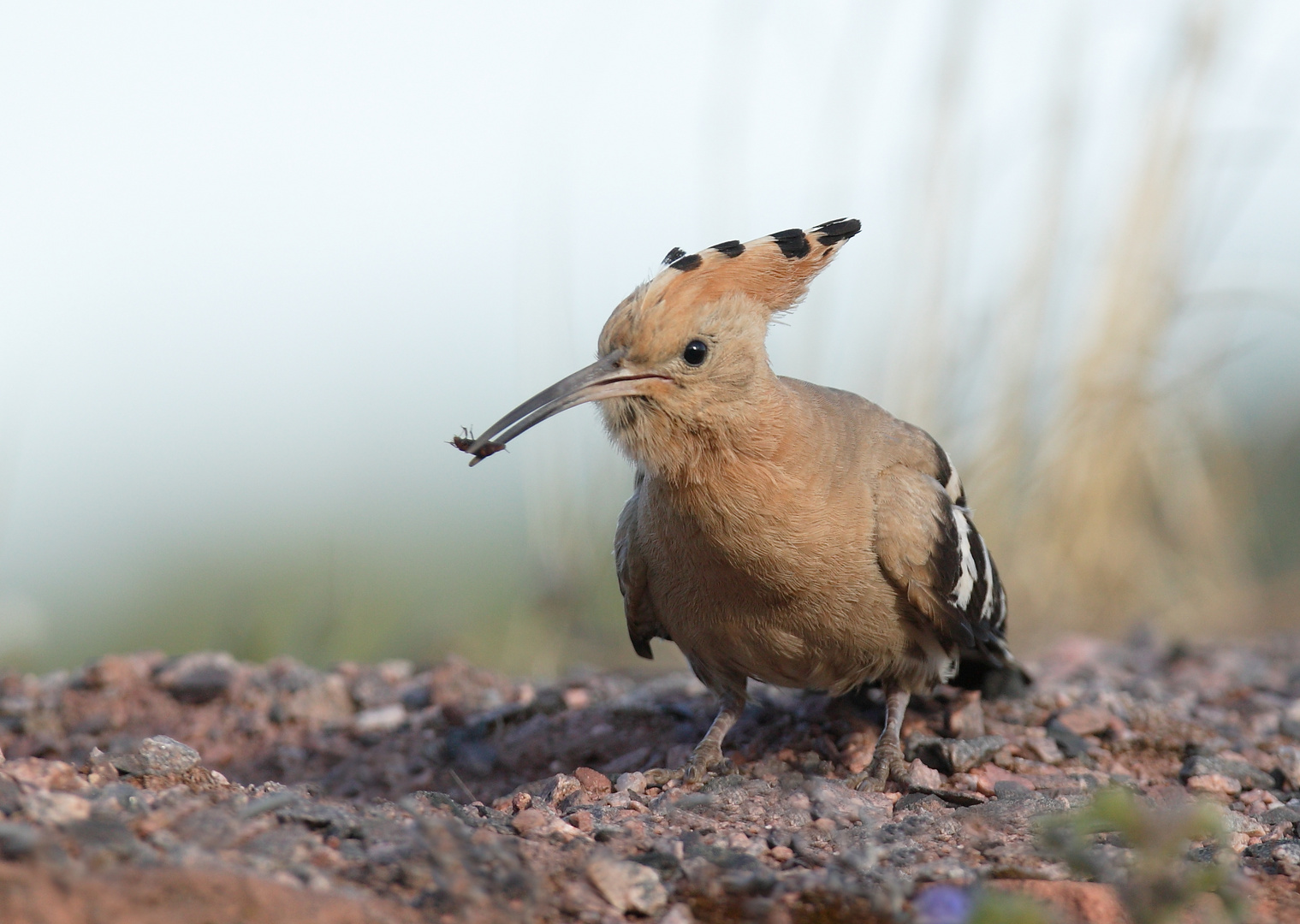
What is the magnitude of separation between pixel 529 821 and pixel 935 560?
136 cm

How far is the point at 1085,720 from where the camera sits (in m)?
3.55

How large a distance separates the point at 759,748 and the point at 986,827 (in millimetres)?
1052

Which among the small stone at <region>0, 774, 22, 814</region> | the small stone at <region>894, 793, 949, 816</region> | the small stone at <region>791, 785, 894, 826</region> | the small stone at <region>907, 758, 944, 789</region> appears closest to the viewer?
the small stone at <region>0, 774, 22, 814</region>

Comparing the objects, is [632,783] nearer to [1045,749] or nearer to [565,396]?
[565,396]

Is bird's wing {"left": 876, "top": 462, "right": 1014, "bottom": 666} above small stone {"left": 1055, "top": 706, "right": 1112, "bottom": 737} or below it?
above

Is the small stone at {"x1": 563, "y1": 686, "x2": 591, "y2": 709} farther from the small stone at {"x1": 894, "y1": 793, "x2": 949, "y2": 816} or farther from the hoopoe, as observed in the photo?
the small stone at {"x1": 894, "y1": 793, "x2": 949, "y2": 816}

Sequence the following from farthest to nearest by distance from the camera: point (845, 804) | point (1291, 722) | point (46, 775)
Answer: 1. point (1291, 722)
2. point (845, 804)
3. point (46, 775)

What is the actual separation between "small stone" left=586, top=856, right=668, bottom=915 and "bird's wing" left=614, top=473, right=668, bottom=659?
1.35 meters

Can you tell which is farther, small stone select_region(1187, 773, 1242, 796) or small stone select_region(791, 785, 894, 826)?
small stone select_region(1187, 773, 1242, 796)

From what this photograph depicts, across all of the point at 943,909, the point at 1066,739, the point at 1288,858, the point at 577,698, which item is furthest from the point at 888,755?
the point at 943,909

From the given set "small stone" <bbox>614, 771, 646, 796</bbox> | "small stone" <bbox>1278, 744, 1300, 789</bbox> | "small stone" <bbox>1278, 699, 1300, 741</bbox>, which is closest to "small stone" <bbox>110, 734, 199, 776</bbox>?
"small stone" <bbox>614, 771, 646, 796</bbox>

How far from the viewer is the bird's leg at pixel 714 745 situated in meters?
3.22

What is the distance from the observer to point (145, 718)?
4.23m

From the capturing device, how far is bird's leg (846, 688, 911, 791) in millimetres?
3129
